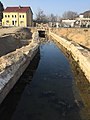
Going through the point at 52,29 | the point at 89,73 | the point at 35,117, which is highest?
the point at 52,29

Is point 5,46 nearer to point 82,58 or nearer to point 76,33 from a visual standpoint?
point 82,58

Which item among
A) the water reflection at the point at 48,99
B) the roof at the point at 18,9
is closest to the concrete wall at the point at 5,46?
the water reflection at the point at 48,99

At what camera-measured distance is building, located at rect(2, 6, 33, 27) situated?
90.0 m

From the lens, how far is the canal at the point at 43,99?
1298 centimetres

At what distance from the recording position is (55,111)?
44.1ft

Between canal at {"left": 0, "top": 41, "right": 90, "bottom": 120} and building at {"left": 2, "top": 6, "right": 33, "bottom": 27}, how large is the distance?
69238mm

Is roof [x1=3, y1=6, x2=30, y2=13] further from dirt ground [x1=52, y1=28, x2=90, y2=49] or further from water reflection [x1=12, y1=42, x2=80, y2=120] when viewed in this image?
water reflection [x1=12, y1=42, x2=80, y2=120]

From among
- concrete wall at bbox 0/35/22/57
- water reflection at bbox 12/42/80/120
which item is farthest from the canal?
concrete wall at bbox 0/35/22/57

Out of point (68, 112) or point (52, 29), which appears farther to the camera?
point (52, 29)

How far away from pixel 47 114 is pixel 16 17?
81.4 metres

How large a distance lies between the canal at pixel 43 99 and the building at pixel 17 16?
69.2 meters

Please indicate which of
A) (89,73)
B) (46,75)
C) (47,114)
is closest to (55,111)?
(47,114)

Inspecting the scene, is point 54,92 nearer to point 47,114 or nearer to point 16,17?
point 47,114

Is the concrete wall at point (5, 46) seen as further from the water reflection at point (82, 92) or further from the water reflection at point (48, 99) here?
the water reflection at point (82, 92)
